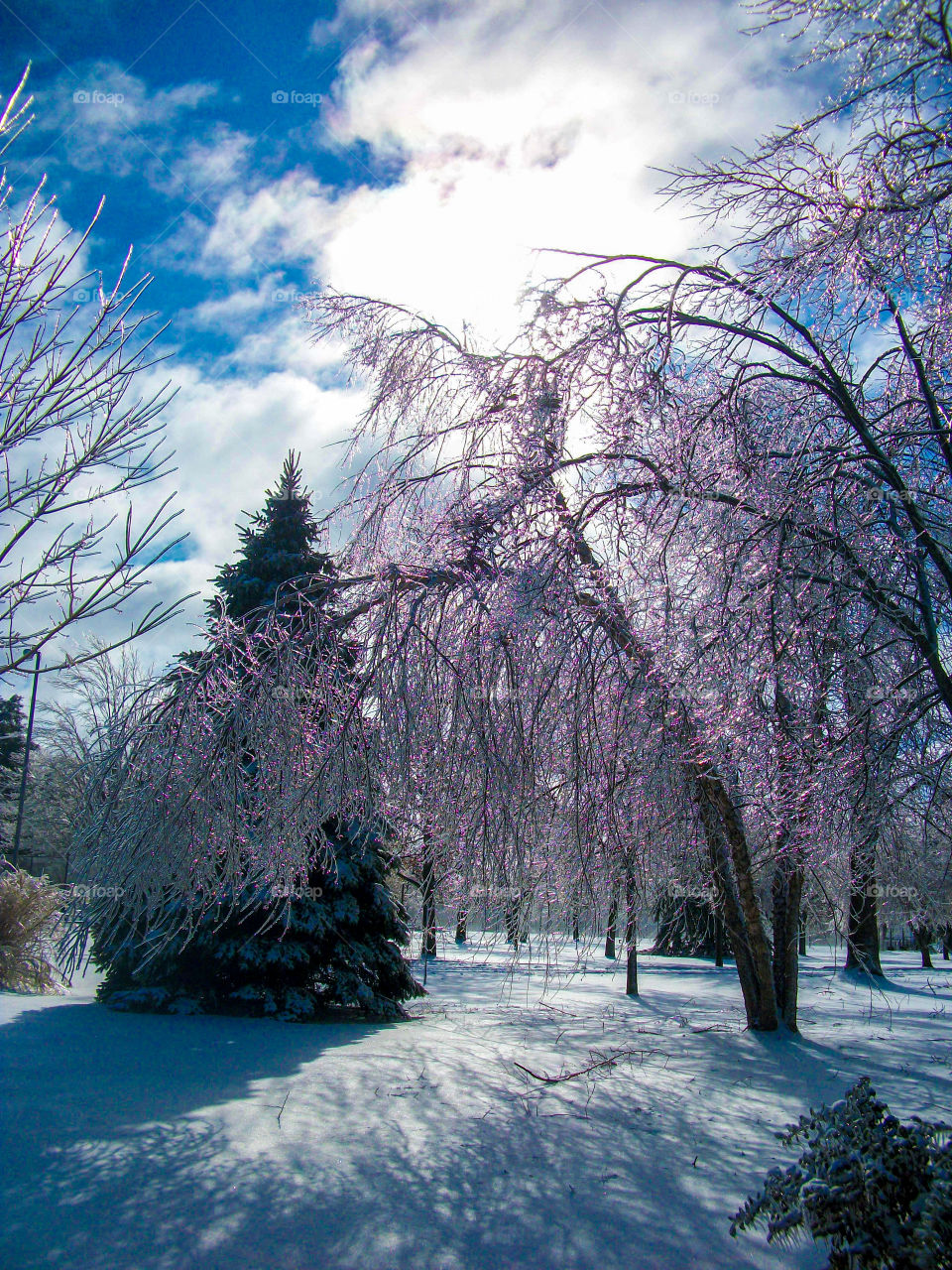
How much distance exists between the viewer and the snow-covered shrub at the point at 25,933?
39.4 feet

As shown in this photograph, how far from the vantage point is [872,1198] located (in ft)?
9.59

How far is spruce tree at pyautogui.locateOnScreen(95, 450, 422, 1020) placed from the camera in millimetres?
10500

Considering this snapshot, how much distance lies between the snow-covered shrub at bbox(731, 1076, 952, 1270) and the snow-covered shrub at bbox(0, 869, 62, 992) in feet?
38.3

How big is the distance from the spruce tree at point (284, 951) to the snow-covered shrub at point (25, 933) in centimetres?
172

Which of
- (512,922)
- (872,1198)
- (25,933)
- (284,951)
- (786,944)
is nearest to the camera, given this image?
(872,1198)

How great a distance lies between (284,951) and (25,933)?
4671 millimetres

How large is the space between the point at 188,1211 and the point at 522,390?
502 centimetres

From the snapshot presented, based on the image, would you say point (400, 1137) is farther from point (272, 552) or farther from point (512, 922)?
point (272, 552)

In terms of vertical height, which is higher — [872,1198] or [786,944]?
[786,944]

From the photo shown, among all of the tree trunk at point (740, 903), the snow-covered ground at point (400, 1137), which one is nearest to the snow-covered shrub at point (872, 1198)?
the snow-covered ground at point (400, 1137)

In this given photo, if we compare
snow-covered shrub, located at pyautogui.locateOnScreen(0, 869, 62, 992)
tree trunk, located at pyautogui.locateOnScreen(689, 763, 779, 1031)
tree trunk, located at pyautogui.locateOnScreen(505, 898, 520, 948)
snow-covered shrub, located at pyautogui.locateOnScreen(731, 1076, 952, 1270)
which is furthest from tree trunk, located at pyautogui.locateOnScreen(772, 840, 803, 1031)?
snow-covered shrub, located at pyautogui.locateOnScreen(0, 869, 62, 992)

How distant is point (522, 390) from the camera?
554 centimetres

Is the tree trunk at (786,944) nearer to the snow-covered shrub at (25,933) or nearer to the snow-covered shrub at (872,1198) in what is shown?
the snow-covered shrub at (872,1198)

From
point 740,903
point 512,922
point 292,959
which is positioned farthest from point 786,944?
point 292,959
